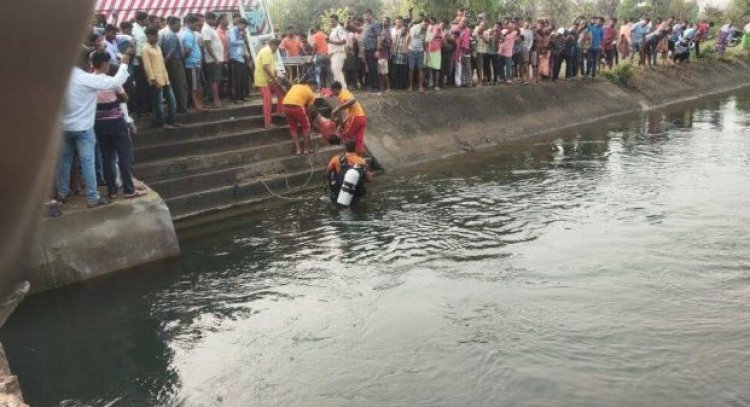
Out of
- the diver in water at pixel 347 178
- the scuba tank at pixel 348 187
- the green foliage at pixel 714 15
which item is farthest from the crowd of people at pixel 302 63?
the green foliage at pixel 714 15

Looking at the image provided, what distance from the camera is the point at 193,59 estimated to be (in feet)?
41.4

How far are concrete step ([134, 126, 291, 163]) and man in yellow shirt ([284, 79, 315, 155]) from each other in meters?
0.65

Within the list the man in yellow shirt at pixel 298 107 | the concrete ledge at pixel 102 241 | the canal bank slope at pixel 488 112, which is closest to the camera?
the concrete ledge at pixel 102 241

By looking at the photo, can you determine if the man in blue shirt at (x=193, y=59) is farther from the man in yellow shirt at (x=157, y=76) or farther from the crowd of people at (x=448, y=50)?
the crowd of people at (x=448, y=50)

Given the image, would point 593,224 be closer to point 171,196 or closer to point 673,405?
point 673,405

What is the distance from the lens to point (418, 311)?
683cm

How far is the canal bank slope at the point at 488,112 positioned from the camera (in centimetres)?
1529

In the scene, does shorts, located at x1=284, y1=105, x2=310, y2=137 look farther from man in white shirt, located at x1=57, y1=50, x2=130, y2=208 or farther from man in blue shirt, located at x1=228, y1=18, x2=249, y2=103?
man in white shirt, located at x1=57, y1=50, x2=130, y2=208

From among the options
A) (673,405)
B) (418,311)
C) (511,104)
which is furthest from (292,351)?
(511,104)

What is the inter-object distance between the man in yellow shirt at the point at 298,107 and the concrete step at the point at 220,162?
354 millimetres

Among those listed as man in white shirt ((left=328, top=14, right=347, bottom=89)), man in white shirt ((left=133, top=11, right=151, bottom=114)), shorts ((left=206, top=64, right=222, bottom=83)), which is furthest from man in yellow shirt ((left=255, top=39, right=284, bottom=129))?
man in white shirt ((left=328, top=14, right=347, bottom=89))

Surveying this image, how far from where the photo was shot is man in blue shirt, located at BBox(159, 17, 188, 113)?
480 inches

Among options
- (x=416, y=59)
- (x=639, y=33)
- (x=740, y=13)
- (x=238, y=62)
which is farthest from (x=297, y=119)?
(x=740, y=13)

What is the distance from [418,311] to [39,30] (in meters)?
6.27
